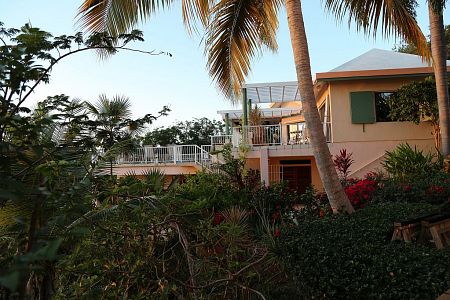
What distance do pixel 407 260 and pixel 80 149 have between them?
10.9ft

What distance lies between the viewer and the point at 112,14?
6949 mm

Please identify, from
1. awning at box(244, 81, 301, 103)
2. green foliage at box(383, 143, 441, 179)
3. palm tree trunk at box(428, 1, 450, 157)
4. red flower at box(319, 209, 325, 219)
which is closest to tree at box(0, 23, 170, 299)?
red flower at box(319, 209, 325, 219)

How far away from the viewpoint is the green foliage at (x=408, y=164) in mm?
11380

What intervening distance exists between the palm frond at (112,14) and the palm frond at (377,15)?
11.7 feet

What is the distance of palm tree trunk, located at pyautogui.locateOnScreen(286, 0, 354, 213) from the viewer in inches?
253

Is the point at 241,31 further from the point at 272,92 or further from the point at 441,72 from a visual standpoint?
the point at 272,92

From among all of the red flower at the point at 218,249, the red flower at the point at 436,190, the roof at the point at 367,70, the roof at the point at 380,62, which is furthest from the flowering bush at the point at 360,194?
the roof at the point at 380,62

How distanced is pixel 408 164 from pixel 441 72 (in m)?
2.66

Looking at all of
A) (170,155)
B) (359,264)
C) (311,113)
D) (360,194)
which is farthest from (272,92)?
(359,264)

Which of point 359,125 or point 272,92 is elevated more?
point 272,92

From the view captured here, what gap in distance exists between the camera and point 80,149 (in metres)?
3.27

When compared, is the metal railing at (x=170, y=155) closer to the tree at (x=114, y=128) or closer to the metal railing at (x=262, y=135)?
the metal railing at (x=262, y=135)

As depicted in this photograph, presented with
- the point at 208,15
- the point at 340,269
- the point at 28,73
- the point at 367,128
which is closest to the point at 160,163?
the point at 367,128

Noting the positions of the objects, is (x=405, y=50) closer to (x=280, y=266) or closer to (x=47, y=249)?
(x=280, y=266)
